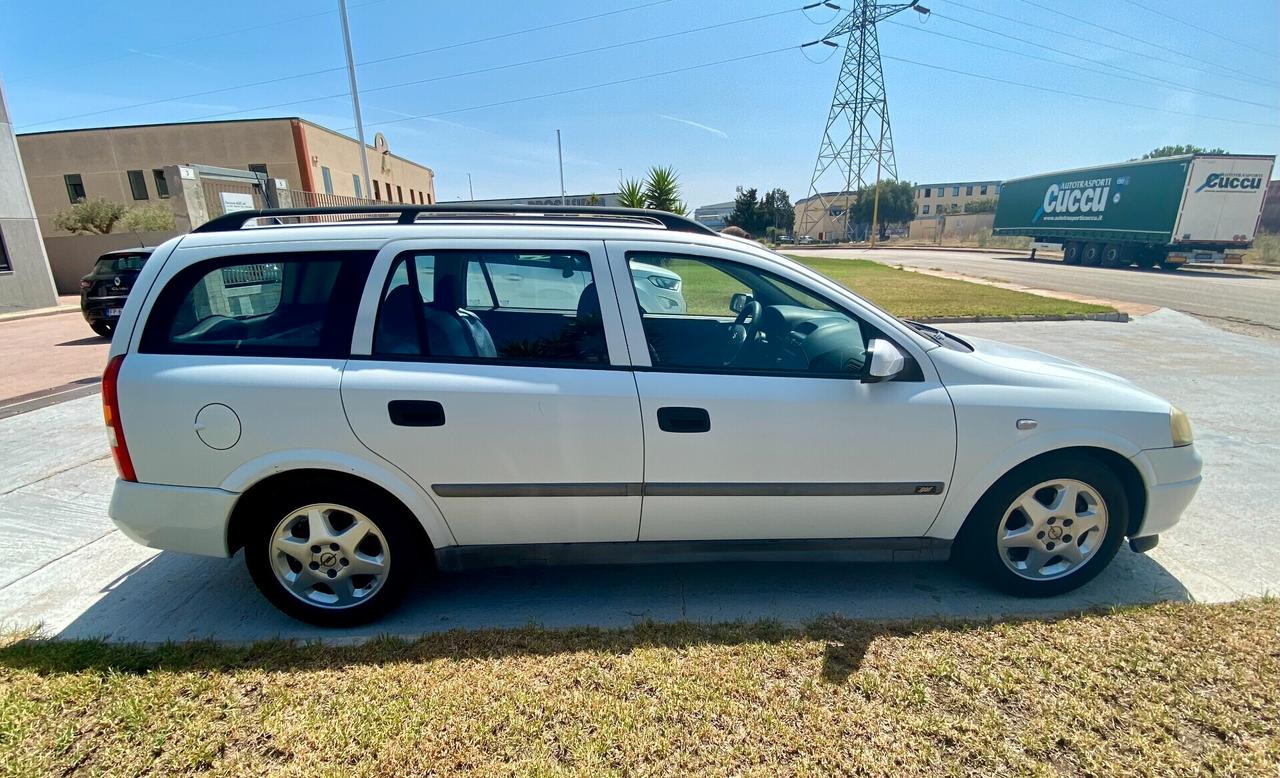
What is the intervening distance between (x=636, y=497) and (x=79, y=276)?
80.9ft

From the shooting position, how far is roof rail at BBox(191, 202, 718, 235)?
273 centimetres

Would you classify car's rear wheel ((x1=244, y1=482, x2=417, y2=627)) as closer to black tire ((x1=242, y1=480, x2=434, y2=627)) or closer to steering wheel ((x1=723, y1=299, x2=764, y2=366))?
black tire ((x1=242, y1=480, x2=434, y2=627))

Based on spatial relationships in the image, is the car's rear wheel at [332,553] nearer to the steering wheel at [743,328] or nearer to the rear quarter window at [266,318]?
the rear quarter window at [266,318]

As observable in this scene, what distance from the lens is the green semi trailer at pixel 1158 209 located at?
22125 mm

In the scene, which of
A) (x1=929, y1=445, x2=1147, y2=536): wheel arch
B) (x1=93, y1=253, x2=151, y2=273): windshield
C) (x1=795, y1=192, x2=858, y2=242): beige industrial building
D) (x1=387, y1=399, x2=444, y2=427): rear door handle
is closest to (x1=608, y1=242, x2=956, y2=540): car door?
(x1=929, y1=445, x2=1147, y2=536): wheel arch

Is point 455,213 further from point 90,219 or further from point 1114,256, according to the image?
point 1114,256

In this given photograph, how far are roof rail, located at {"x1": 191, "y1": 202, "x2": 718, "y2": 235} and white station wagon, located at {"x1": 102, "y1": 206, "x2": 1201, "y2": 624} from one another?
35 millimetres

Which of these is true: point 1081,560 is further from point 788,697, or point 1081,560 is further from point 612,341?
point 612,341

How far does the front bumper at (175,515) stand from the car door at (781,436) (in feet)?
6.04

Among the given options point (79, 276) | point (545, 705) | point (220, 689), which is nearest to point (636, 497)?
point (545, 705)

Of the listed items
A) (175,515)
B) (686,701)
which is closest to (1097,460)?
(686,701)

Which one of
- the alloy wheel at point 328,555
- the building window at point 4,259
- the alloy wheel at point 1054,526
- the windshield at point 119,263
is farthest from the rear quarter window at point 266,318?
the building window at point 4,259

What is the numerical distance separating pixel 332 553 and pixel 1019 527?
10.4ft

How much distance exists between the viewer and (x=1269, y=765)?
1.86 m
